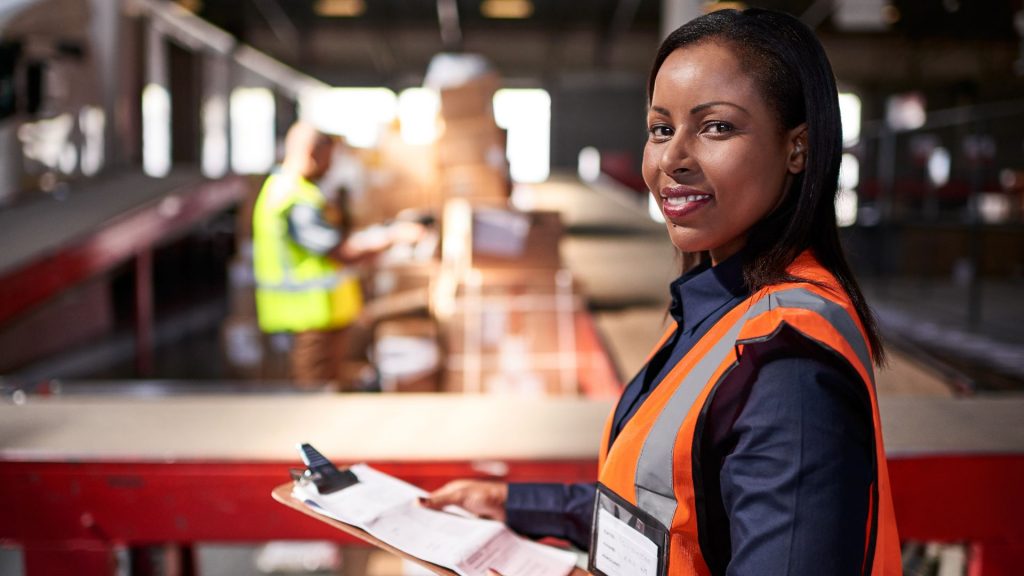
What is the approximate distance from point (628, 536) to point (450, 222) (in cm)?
362

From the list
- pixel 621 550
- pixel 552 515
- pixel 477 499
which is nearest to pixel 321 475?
pixel 477 499

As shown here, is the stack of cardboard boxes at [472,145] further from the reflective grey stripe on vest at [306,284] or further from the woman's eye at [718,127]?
the woman's eye at [718,127]

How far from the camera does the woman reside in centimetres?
69

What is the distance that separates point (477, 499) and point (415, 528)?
0.15 m

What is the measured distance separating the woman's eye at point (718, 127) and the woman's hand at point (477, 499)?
68 centimetres

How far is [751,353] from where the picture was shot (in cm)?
73

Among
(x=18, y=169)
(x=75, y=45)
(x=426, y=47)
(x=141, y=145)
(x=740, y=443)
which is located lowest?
(x=740, y=443)

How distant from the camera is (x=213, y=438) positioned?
1665 millimetres

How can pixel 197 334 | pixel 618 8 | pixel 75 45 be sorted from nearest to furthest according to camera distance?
pixel 75 45 < pixel 197 334 < pixel 618 8

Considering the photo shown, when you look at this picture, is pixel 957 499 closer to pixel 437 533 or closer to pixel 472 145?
pixel 437 533

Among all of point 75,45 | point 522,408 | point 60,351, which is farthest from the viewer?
point 75,45

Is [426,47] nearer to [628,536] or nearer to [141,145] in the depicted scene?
[141,145]

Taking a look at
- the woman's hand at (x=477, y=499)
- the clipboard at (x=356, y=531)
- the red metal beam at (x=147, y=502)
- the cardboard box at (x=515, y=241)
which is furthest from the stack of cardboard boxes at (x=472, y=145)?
the clipboard at (x=356, y=531)

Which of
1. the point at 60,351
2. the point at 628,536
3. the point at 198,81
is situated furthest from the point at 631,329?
the point at 198,81
